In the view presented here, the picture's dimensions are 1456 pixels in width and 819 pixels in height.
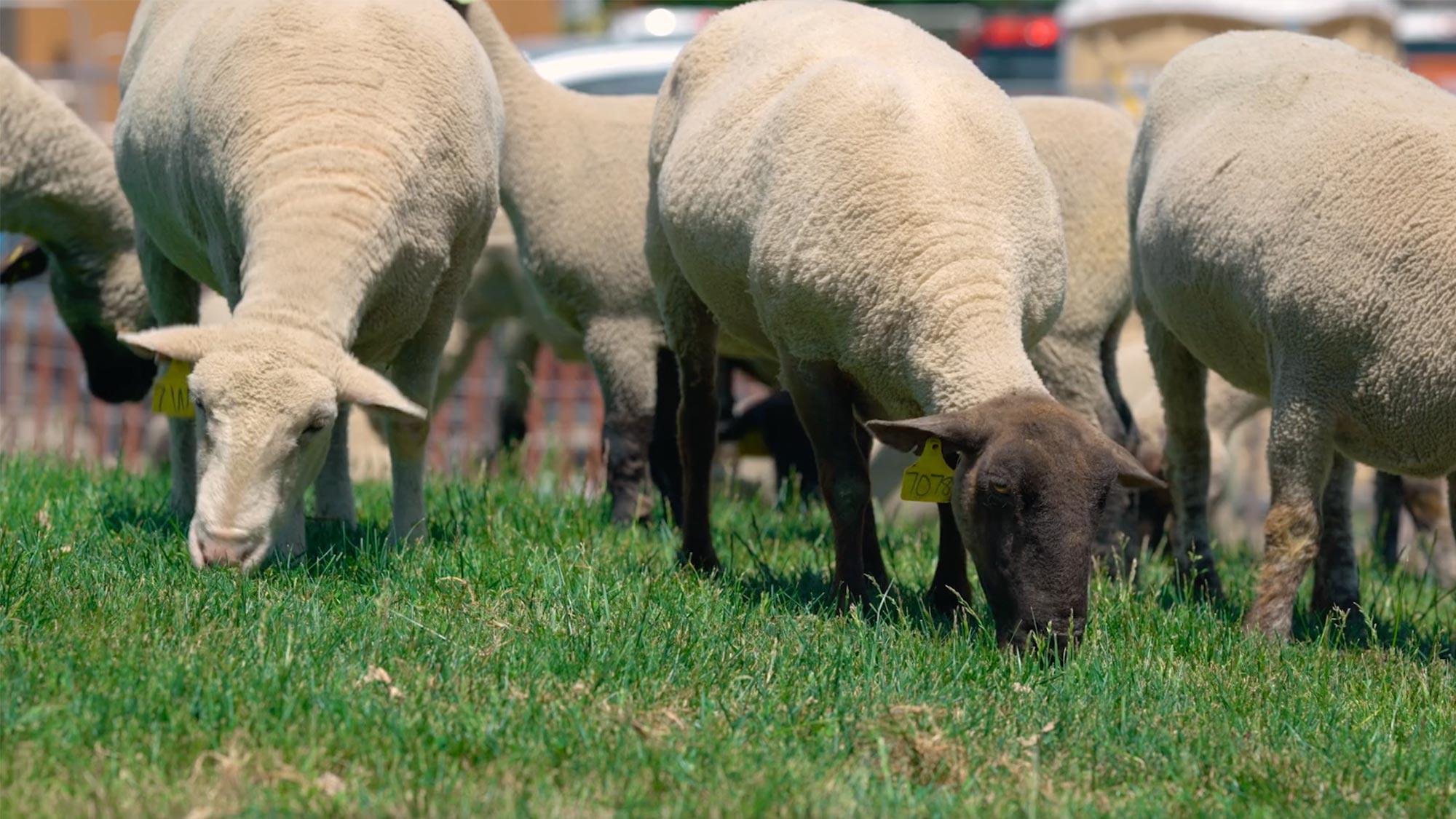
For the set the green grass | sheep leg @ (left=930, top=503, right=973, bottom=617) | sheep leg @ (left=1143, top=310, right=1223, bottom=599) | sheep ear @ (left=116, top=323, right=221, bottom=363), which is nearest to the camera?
the green grass

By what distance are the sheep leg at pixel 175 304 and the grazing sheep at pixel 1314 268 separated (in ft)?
10.3

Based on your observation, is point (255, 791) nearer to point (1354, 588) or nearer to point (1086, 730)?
point (1086, 730)

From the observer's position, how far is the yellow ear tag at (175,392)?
4863mm

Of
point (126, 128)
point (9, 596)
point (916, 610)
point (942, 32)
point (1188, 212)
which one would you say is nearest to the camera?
point (9, 596)

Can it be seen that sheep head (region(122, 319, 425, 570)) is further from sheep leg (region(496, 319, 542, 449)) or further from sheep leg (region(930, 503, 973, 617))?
sheep leg (region(496, 319, 542, 449))

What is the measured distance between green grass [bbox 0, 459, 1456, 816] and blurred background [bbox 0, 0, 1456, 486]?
3326 millimetres

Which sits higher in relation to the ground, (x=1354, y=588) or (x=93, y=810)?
(x=93, y=810)

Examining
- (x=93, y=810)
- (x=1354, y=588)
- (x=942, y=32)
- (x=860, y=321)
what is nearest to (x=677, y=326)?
(x=860, y=321)

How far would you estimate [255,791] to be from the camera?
308 centimetres

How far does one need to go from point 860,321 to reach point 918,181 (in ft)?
1.27

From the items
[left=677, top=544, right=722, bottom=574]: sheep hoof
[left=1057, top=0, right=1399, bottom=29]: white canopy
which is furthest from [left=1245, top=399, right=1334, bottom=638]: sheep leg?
[left=1057, top=0, right=1399, bottom=29]: white canopy

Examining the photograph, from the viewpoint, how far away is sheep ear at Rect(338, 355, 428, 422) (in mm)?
4688

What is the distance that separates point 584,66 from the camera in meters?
11.1

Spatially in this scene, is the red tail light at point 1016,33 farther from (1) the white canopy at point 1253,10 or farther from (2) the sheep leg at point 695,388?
(2) the sheep leg at point 695,388
